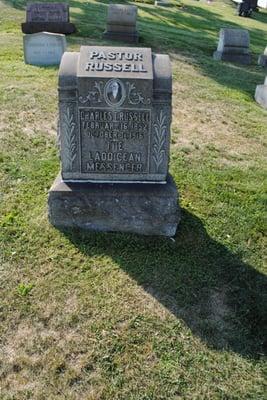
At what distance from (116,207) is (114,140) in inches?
27.9

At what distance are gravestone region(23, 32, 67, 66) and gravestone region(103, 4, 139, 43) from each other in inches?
150

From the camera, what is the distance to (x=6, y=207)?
510 cm

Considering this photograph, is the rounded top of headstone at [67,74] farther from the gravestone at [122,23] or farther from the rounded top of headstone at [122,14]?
the rounded top of headstone at [122,14]

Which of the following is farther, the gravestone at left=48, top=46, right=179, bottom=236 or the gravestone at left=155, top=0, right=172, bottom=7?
the gravestone at left=155, top=0, right=172, bottom=7

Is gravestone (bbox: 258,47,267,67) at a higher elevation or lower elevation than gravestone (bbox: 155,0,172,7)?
higher

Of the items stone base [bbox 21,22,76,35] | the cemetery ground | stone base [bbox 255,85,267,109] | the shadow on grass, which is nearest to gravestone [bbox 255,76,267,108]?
stone base [bbox 255,85,267,109]

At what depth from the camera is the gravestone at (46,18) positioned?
1345 centimetres

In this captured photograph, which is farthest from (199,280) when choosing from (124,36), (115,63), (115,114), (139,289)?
(124,36)

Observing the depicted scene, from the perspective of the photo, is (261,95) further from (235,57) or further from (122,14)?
(122,14)

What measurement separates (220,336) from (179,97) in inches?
245

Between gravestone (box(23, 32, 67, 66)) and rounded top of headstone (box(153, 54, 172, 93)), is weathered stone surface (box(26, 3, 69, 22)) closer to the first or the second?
gravestone (box(23, 32, 67, 66))

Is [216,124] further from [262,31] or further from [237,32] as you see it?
[262,31]

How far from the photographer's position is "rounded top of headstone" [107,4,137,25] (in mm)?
13477

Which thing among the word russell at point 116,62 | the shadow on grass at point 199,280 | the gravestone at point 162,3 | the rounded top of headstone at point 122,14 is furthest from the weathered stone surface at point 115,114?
the gravestone at point 162,3
